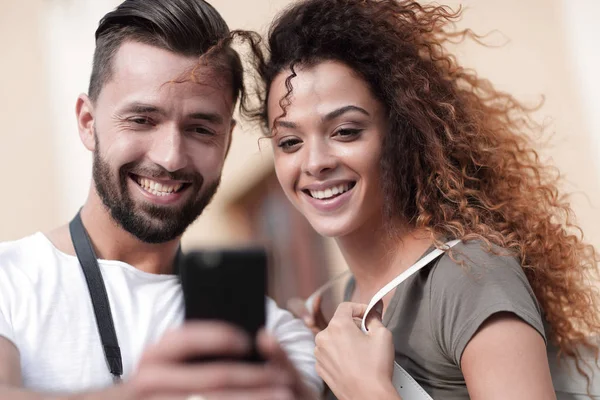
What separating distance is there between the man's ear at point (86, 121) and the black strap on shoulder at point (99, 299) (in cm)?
27

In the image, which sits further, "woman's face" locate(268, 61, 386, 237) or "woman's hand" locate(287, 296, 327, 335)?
"woman's hand" locate(287, 296, 327, 335)

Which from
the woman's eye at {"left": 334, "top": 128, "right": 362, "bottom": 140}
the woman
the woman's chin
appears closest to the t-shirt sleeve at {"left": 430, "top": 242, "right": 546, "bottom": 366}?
the woman

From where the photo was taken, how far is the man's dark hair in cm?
172

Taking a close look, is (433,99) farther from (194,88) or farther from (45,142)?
(45,142)

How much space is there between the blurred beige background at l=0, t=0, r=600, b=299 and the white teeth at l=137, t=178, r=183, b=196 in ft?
2.20

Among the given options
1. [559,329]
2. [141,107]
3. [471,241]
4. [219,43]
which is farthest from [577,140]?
[141,107]

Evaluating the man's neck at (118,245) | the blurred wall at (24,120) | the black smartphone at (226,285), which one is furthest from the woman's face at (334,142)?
the blurred wall at (24,120)

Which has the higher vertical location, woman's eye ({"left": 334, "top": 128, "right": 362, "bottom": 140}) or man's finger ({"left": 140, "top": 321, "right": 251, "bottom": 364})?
woman's eye ({"left": 334, "top": 128, "right": 362, "bottom": 140})

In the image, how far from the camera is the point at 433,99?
1.66m

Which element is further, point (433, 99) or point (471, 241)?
point (433, 99)

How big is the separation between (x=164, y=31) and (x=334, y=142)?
55 cm

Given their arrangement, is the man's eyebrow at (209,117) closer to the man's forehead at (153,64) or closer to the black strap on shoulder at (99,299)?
the man's forehead at (153,64)

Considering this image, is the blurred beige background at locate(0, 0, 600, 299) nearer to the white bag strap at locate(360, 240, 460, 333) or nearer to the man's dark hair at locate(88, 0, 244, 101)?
the man's dark hair at locate(88, 0, 244, 101)

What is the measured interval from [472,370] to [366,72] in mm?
764
